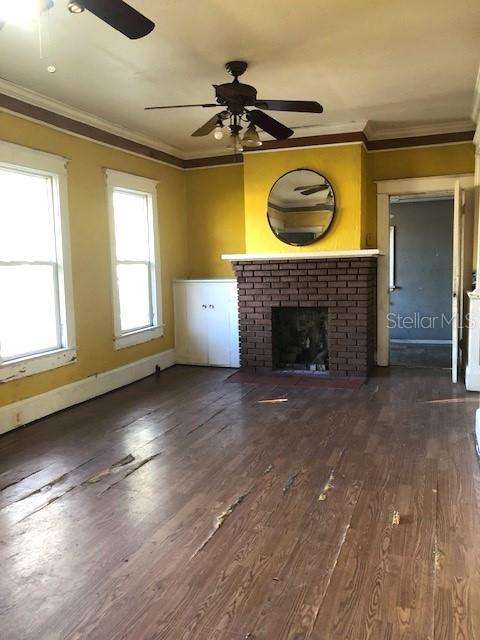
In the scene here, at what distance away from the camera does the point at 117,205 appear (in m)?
5.54

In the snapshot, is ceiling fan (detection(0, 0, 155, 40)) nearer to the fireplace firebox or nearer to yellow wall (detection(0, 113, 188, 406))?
yellow wall (detection(0, 113, 188, 406))

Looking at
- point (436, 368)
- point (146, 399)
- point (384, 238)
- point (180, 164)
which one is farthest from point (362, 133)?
point (146, 399)

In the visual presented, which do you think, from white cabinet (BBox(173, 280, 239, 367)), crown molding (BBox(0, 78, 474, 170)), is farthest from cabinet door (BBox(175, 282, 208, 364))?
crown molding (BBox(0, 78, 474, 170))

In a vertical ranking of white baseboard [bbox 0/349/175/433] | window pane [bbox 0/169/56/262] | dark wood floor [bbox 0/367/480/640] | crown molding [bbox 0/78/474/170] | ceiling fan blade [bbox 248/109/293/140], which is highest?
crown molding [bbox 0/78/474/170]

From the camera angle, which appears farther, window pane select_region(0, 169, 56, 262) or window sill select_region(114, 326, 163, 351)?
window sill select_region(114, 326, 163, 351)

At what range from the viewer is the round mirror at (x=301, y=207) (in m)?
5.65

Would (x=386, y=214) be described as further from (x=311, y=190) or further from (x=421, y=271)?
(x=421, y=271)

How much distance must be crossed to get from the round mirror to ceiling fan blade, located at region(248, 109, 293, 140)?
1.59 metres

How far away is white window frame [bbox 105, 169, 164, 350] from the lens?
5.33 metres

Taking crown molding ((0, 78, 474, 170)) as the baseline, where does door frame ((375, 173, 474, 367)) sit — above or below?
below

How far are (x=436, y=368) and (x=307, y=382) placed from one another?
1.68 metres

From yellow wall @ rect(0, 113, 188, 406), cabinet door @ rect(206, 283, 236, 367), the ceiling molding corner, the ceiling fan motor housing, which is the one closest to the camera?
the ceiling fan motor housing

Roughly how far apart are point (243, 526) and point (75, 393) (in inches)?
108

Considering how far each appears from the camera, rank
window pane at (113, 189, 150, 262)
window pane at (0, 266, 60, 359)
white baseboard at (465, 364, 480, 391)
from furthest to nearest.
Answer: window pane at (113, 189, 150, 262) → white baseboard at (465, 364, 480, 391) → window pane at (0, 266, 60, 359)
